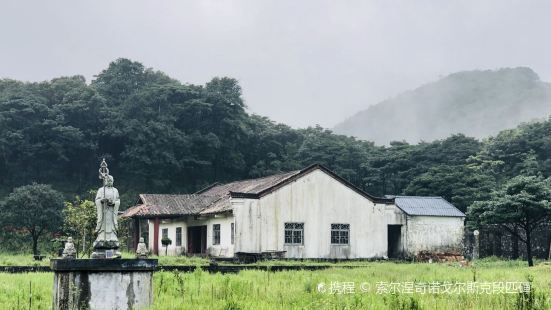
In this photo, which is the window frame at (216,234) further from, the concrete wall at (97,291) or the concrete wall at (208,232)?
the concrete wall at (97,291)

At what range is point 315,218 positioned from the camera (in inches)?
1171

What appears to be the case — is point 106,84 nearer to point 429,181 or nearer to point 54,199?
point 54,199

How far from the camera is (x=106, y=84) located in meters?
56.8

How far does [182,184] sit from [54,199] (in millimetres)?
17403

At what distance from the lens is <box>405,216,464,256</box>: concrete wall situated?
32531 mm

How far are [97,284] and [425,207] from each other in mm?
24950

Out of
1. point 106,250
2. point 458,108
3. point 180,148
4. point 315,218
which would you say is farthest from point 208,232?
point 458,108

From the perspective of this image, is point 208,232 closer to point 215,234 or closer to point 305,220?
point 215,234

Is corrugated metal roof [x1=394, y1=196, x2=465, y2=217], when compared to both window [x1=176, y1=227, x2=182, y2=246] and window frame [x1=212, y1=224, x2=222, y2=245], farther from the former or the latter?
window [x1=176, y1=227, x2=182, y2=246]

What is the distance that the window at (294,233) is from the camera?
95.6ft

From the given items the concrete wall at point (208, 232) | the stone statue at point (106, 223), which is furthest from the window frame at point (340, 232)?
the stone statue at point (106, 223)

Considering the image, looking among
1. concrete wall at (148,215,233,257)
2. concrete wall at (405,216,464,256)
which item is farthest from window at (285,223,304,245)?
concrete wall at (405,216,464,256)

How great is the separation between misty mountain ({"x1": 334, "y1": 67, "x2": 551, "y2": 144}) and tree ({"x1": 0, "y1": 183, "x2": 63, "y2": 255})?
282ft

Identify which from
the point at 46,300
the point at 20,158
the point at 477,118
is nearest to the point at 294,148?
the point at 20,158
